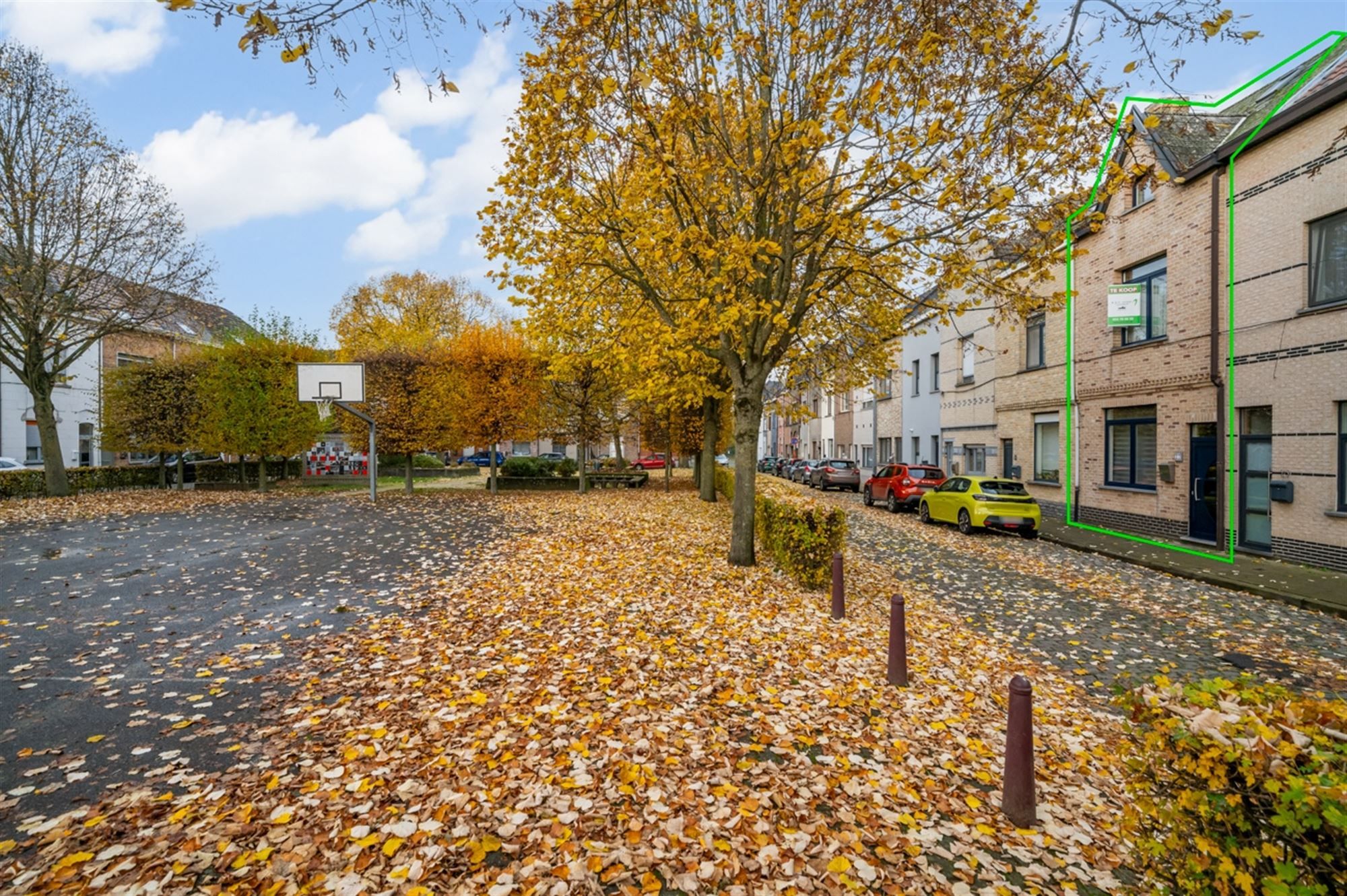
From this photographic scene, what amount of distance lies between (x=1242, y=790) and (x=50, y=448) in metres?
27.6

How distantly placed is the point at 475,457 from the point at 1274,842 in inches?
2169

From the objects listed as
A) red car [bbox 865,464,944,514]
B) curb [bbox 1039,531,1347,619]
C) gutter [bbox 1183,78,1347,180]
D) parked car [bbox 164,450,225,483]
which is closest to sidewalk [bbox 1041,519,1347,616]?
curb [bbox 1039,531,1347,619]

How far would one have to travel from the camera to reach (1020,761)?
357 centimetres

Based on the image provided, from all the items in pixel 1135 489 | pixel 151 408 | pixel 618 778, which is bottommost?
pixel 618 778

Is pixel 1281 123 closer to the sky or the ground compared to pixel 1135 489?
closer to the sky

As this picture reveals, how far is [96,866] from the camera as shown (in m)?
2.90

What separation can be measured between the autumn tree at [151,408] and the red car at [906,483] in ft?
79.9

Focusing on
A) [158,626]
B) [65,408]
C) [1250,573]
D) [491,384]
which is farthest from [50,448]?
[1250,573]

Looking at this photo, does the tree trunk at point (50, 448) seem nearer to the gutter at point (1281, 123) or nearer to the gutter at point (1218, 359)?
the gutter at point (1218, 359)

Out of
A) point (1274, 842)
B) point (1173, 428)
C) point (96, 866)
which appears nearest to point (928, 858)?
point (1274, 842)

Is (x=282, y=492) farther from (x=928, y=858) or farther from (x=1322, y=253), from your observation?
(x=1322, y=253)

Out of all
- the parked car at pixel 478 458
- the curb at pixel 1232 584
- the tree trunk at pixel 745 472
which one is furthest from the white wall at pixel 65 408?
the curb at pixel 1232 584

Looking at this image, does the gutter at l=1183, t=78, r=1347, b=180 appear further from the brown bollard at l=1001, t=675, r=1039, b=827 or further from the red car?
the brown bollard at l=1001, t=675, r=1039, b=827

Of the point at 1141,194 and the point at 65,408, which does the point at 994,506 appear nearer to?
the point at 1141,194
